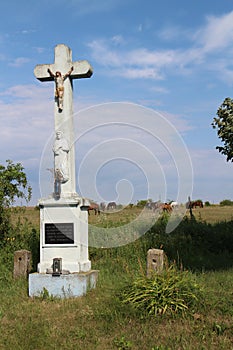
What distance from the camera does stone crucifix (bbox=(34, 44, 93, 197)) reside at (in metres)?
7.99

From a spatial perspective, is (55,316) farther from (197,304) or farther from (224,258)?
(224,258)

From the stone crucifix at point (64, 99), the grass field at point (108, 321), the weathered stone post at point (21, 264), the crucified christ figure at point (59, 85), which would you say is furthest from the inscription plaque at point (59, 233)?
the crucified christ figure at point (59, 85)

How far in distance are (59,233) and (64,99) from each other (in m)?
2.76

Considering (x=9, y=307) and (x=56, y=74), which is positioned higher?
(x=56, y=74)

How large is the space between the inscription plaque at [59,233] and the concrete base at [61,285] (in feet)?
2.22

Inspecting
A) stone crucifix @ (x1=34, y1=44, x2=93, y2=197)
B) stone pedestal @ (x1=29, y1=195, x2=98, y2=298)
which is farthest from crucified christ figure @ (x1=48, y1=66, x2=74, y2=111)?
stone pedestal @ (x1=29, y1=195, x2=98, y2=298)

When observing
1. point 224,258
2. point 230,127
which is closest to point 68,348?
point 230,127

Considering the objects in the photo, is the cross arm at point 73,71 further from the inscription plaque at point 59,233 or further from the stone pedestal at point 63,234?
the inscription plaque at point 59,233

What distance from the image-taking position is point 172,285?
6023 mm

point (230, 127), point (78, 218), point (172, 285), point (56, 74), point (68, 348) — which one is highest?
point (56, 74)

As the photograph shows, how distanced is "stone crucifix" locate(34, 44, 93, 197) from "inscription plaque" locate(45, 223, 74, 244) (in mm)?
627

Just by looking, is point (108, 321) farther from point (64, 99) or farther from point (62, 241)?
point (64, 99)

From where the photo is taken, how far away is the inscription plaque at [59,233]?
776 cm

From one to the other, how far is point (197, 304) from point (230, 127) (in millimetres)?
3996
